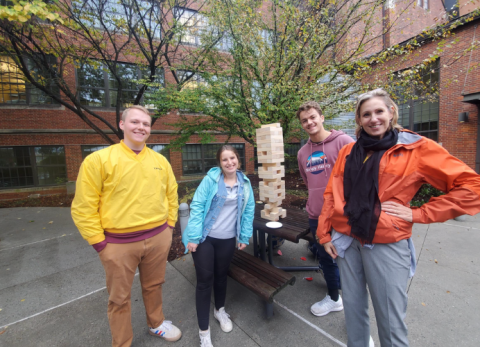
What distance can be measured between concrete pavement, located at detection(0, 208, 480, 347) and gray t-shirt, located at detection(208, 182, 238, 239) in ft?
3.33

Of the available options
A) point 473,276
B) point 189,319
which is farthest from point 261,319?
point 473,276

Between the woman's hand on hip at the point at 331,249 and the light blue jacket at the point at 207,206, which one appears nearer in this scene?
the woman's hand on hip at the point at 331,249

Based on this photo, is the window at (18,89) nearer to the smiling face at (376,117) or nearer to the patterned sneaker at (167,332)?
the patterned sneaker at (167,332)

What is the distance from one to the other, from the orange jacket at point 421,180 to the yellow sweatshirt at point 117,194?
1.73 m

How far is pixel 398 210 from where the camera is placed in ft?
4.46

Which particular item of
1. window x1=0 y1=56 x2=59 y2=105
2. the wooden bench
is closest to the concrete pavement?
the wooden bench

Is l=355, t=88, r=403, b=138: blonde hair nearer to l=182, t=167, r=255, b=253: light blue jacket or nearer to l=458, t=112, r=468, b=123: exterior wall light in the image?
l=182, t=167, r=255, b=253: light blue jacket

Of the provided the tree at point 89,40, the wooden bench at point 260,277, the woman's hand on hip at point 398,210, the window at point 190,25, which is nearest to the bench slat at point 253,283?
the wooden bench at point 260,277

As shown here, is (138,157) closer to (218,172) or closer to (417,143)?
(218,172)

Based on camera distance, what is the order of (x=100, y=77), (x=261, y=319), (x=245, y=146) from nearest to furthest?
(x=261, y=319) < (x=100, y=77) < (x=245, y=146)

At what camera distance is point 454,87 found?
9531 millimetres

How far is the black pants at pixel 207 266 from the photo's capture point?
198cm

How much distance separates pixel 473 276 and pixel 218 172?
3.64 m

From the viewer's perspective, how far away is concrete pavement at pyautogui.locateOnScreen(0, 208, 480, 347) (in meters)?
2.14
